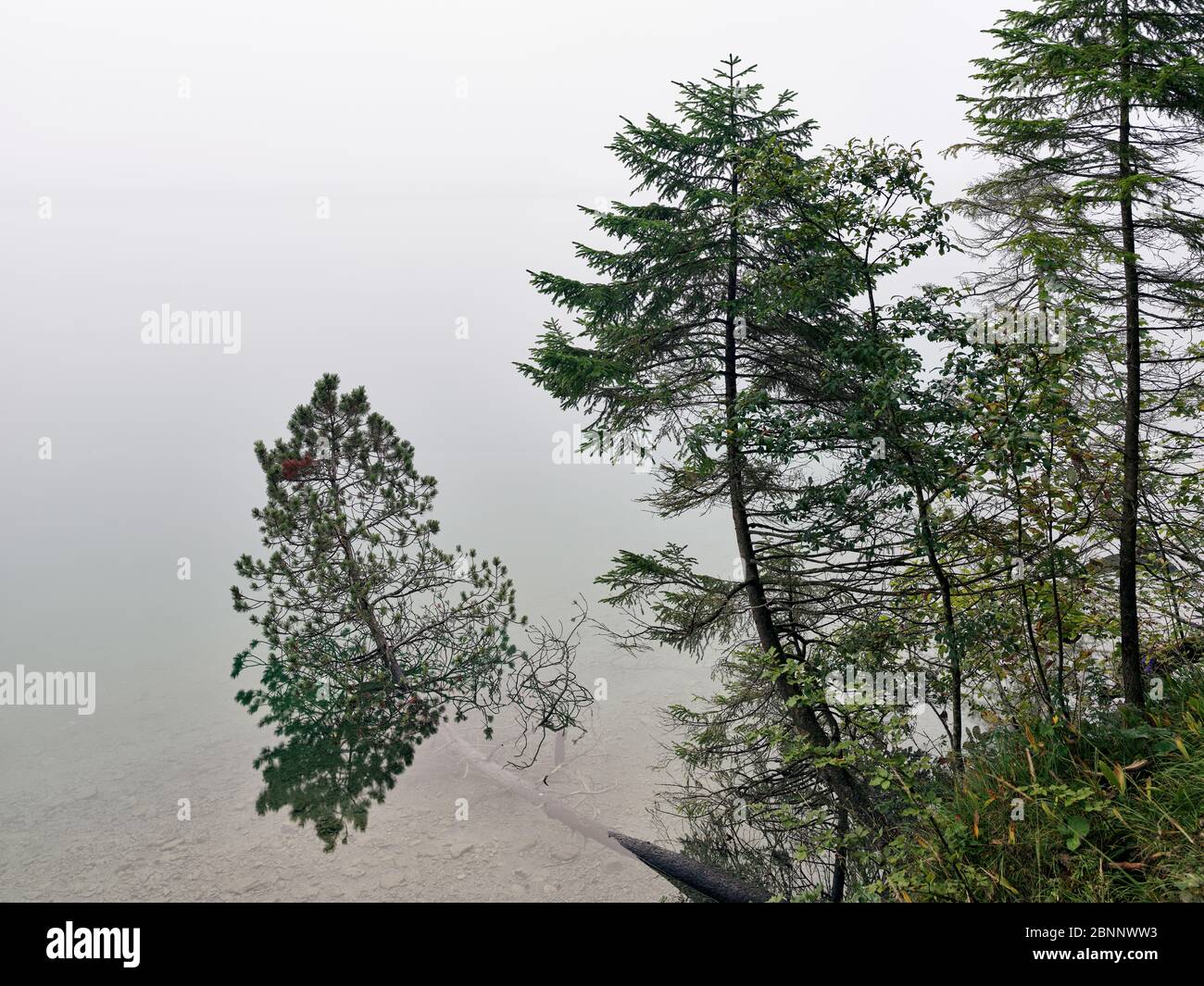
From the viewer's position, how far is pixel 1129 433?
6.72 meters

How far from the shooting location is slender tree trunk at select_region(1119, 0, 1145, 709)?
6.33 meters

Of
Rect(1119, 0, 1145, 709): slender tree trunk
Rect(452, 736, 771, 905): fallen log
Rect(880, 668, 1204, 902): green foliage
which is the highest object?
Rect(1119, 0, 1145, 709): slender tree trunk

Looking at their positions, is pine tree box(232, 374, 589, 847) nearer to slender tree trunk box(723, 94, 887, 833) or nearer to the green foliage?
slender tree trunk box(723, 94, 887, 833)

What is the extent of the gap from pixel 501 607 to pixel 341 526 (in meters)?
3.51

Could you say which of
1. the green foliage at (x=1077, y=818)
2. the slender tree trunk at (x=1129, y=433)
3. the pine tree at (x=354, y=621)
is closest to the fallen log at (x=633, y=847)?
the pine tree at (x=354, y=621)

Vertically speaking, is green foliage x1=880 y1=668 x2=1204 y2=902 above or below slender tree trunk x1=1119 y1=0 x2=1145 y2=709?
below

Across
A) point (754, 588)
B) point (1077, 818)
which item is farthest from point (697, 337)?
point (1077, 818)

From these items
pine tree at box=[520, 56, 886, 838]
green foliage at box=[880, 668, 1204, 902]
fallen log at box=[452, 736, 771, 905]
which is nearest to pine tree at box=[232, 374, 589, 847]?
fallen log at box=[452, 736, 771, 905]

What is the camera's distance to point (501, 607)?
13867 mm

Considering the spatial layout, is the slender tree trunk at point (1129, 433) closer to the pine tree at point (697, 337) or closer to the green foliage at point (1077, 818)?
the green foliage at point (1077, 818)

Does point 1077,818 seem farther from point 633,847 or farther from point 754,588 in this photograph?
point 633,847

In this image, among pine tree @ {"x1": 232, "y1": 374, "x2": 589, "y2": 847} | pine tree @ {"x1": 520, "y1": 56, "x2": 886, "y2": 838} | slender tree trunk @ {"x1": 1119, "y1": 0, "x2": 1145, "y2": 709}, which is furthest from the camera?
pine tree @ {"x1": 232, "y1": 374, "x2": 589, "y2": 847}
